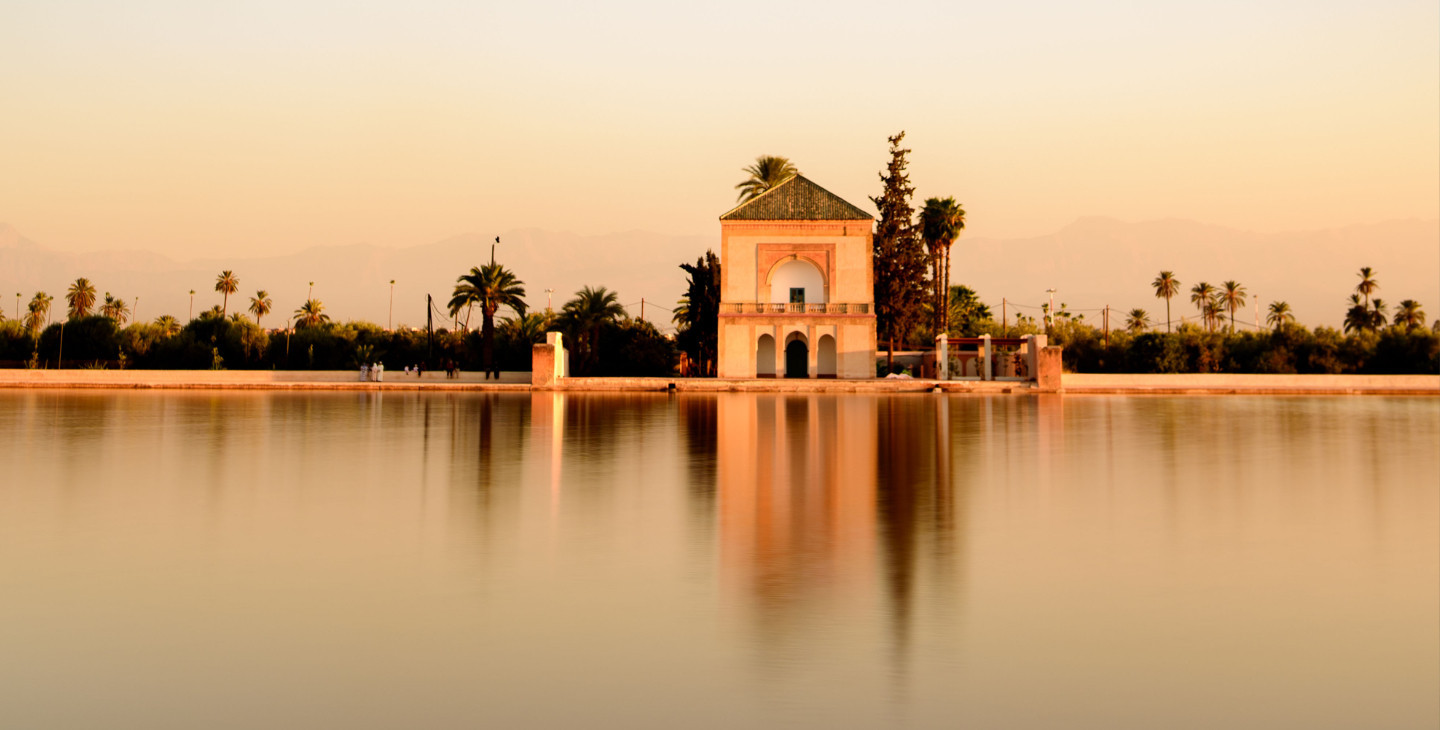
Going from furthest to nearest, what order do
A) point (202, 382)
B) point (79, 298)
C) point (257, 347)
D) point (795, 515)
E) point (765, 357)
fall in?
point (79, 298)
point (257, 347)
point (765, 357)
point (202, 382)
point (795, 515)

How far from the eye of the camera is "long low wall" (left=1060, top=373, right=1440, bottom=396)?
4062cm

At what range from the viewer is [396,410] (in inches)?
1012

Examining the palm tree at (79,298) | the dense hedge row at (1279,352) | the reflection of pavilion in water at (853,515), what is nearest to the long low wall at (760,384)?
the dense hedge row at (1279,352)

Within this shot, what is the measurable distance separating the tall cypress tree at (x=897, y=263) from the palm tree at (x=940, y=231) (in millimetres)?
4206

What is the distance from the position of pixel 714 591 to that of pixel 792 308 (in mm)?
39319

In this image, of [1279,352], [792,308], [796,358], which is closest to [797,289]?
[792,308]

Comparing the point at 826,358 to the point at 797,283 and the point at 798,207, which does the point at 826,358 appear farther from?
the point at 798,207

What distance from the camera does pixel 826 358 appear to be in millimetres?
45750

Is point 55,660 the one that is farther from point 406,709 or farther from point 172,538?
point 172,538

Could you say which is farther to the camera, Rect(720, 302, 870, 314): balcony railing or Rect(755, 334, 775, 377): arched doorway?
Rect(755, 334, 775, 377): arched doorway

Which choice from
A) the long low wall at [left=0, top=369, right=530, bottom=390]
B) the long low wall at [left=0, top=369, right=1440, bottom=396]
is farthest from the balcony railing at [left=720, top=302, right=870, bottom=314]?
the long low wall at [left=0, top=369, right=530, bottom=390]

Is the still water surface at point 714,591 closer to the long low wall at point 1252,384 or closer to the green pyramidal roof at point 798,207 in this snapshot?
the long low wall at point 1252,384

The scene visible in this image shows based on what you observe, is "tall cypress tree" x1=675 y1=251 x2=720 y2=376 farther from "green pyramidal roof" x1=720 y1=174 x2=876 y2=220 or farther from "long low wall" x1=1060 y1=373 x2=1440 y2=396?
"long low wall" x1=1060 y1=373 x2=1440 y2=396

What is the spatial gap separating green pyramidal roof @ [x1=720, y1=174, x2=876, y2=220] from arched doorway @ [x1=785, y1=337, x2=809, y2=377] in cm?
528
